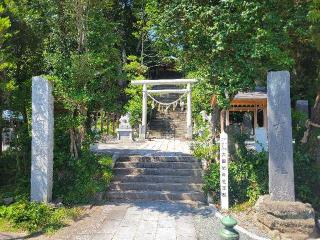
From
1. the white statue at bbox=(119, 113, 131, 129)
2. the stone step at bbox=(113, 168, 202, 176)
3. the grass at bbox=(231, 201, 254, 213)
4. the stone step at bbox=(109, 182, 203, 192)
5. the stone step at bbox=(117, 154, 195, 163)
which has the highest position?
the white statue at bbox=(119, 113, 131, 129)

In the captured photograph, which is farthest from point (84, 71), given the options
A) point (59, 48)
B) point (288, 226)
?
point (288, 226)

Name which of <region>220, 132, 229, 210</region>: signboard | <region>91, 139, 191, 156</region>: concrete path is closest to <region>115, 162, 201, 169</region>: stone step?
<region>91, 139, 191, 156</region>: concrete path

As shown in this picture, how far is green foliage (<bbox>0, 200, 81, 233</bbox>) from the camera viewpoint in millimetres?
7059

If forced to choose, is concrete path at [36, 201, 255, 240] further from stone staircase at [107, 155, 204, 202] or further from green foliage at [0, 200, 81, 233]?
stone staircase at [107, 155, 204, 202]

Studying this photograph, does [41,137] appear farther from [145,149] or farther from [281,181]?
[145,149]

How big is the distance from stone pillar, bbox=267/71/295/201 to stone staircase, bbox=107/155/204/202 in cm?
232

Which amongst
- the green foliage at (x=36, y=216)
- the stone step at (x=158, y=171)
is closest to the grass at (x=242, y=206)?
the stone step at (x=158, y=171)

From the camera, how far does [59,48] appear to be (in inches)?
380

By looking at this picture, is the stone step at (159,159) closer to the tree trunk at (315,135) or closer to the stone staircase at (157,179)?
the stone staircase at (157,179)

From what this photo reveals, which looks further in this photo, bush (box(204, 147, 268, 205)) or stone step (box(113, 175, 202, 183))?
stone step (box(113, 175, 202, 183))

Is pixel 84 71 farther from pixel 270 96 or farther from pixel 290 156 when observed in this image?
pixel 290 156

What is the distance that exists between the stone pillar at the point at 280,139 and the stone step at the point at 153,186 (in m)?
2.55

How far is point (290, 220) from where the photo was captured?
6.88 meters

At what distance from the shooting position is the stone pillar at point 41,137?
8.32m
